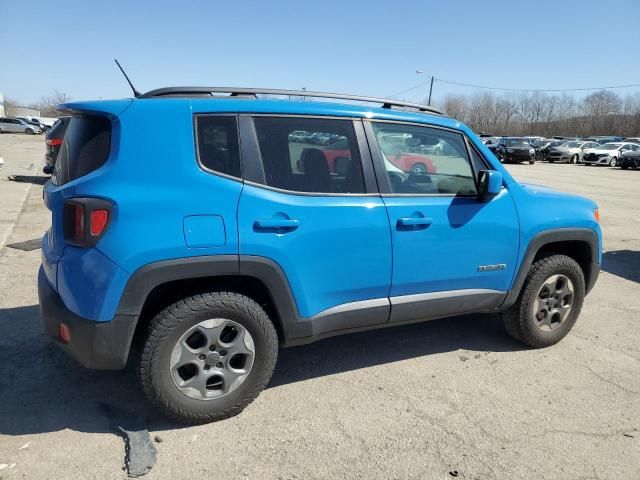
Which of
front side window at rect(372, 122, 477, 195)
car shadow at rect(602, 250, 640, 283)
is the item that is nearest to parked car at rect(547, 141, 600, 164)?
car shadow at rect(602, 250, 640, 283)

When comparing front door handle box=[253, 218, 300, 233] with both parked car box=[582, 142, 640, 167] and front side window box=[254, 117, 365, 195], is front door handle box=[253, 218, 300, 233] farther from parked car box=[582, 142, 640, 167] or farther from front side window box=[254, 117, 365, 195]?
parked car box=[582, 142, 640, 167]

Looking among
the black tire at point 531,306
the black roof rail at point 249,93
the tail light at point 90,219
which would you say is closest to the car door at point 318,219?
the black roof rail at point 249,93

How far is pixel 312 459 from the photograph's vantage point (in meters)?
2.51

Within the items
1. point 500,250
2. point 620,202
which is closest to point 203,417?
point 500,250

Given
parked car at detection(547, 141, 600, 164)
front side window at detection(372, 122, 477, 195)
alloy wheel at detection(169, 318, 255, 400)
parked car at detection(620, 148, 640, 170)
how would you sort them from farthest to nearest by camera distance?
parked car at detection(547, 141, 600, 164), parked car at detection(620, 148, 640, 170), front side window at detection(372, 122, 477, 195), alloy wheel at detection(169, 318, 255, 400)

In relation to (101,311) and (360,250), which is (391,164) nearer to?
(360,250)

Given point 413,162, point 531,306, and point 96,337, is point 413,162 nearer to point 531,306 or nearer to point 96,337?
point 531,306

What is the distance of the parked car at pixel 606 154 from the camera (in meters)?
32.0

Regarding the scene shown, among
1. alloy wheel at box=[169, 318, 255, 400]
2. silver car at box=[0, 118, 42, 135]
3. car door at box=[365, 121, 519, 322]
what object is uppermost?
silver car at box=[0, 118, 42, 135]

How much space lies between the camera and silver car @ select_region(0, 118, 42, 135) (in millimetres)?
50000

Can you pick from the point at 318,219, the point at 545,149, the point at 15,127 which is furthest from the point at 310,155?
the point at 15,127

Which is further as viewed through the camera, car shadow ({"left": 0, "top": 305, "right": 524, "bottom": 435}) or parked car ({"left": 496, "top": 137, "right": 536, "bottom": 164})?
parked car ({"left": 496, "top": 137, "right": 536, "bottom": 164})

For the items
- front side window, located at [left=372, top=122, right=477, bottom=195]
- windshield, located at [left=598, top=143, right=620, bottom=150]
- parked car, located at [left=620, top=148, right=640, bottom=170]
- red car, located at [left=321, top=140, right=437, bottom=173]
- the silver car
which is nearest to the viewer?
red car, located at [left=321, top=140, right=437, bottom=173]

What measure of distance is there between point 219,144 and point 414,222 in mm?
1328
